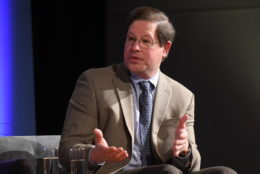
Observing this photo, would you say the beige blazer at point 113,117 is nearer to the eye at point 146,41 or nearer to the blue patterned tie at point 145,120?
the blue patterned tie at point 145,120

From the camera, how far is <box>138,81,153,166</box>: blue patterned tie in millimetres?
2691

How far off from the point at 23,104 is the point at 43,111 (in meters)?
0.19

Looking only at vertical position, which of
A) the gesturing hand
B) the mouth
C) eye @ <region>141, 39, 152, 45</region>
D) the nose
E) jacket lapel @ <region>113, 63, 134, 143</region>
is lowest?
the gesturing hand

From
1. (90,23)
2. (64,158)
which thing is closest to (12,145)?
(64,158)

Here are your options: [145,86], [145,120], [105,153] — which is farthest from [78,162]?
[145,86]

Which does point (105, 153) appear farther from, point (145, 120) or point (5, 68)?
point (5, 68)

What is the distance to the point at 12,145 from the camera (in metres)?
2.77

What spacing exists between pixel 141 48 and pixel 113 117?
0.39 meters

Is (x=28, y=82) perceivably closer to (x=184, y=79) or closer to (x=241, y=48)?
(x=184, y=79)

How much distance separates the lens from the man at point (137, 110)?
8.52 ft

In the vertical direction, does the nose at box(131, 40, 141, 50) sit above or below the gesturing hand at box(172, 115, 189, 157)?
above

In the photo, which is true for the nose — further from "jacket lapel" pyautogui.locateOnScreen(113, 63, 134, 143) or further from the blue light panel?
the blue light panel

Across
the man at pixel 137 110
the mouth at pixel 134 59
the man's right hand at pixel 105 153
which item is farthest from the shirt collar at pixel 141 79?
the man's right hand at pixel 105 153

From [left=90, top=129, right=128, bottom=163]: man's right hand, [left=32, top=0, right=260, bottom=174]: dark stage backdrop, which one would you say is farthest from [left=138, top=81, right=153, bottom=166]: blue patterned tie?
[left=32, top=0, right=260, bottom=174]: dark stage backdrop
